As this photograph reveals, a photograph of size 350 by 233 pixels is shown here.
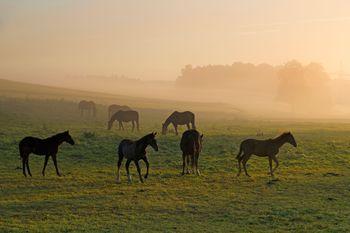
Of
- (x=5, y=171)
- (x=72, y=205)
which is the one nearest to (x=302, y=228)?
(x=72, y=205)

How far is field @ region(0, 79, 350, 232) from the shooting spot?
585 inches

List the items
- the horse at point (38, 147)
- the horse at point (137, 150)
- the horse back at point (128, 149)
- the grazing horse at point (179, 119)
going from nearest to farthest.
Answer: the horse at point (137, 150), the horse back at point (128, 149), the horse at point (38, 147), the grazing horse at point (179, 119)

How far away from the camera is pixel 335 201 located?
18328 mm

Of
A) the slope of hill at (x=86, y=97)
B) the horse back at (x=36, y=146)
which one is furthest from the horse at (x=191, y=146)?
the slope of hill at (x=86, y=97)

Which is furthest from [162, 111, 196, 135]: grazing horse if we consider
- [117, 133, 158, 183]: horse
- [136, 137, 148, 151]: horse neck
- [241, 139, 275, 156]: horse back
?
[136, 137, 148, 151]: horse neck

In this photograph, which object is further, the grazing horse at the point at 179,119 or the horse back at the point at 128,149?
the grazing horse at the point at 179,119

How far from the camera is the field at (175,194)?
14.9 m

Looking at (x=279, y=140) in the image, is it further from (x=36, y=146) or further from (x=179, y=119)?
(x=179, y=119)

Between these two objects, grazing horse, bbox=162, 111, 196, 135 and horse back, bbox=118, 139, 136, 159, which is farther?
grazing horse, bbox=162, 111, 196, 135

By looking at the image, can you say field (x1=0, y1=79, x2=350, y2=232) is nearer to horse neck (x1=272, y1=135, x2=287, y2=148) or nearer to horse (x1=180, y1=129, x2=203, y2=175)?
horse (x1=180, y1=129, x2=203, y2=175)

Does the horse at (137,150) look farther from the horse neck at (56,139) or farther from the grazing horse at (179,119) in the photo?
the grazing horse at (179,119)

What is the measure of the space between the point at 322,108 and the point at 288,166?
9481 cm

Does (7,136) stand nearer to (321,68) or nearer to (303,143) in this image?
(303,143)

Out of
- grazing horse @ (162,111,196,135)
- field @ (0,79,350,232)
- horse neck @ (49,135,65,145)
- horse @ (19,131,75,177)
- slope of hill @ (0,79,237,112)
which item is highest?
slope of hill @ (0,79,237,112)
